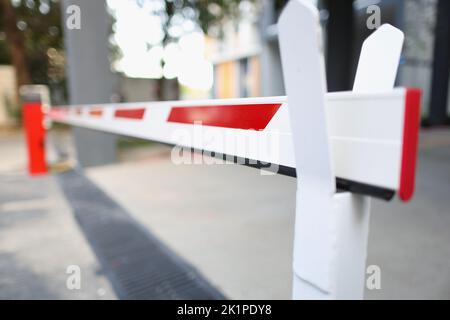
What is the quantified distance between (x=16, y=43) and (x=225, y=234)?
45.7ft

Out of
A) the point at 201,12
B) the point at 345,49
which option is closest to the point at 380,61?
the point at 345,49

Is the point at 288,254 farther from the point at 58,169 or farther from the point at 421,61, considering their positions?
the point at 421,61

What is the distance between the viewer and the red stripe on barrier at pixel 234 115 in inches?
31.3

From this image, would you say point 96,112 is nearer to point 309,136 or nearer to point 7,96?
point 309,136

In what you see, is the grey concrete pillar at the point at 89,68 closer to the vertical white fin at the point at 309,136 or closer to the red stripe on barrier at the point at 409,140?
the vertical white fin at the point at 309,136

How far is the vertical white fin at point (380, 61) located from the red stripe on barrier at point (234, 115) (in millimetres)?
188

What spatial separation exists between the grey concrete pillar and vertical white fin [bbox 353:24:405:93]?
4.52 meters

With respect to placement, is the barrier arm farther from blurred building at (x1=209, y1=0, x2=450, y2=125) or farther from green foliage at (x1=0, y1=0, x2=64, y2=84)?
green foliage at (x1=0, y1=0, x2=64, y2=84)

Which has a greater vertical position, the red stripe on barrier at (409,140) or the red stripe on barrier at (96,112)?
the red stripe on barrier at (96,112)

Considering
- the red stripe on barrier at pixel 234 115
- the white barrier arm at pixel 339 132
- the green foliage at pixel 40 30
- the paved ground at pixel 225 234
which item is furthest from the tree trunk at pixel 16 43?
the red stripe on barrier at pixel 234 115

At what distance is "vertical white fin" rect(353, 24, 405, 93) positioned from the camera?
24.3 inches

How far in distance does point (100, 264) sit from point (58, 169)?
3310mm

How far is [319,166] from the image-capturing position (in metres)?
0.58
